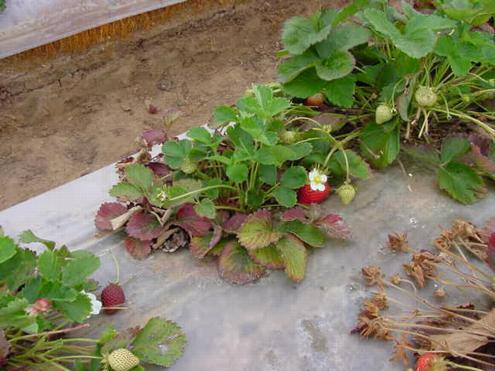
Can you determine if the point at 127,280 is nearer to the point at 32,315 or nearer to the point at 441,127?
the point at 32,315

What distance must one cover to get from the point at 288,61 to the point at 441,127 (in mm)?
611

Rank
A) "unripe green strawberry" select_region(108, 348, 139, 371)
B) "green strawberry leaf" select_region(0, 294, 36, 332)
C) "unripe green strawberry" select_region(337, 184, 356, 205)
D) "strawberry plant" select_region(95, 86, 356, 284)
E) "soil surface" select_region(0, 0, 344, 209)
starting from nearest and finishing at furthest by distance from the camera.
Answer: "green strawberry leaf" select_region(0, 294, 36, 332) < "unripe green strawberry" select_region(108, 348, 139, 371) < "strawberry plant" select_region(95, 86, 356, 284) < "unripe green strawberry" select_region(337, 184, 356, 205) < "soil surface" select_region(0, 0, 344, 209)

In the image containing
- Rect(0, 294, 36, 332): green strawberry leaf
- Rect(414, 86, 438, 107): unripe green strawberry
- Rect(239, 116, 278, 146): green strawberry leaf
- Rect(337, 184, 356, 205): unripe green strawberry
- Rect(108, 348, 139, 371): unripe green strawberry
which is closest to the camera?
Answer: Rect(0, 294, 36, 332): green strawberry leaf

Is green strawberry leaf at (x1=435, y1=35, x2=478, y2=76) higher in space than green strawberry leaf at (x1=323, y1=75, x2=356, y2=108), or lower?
higher

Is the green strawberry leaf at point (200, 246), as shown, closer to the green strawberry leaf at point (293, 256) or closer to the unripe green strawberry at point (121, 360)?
the green strawberry leaf at point (293, 256)

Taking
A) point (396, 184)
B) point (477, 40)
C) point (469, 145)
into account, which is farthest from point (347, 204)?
point (477, 40)

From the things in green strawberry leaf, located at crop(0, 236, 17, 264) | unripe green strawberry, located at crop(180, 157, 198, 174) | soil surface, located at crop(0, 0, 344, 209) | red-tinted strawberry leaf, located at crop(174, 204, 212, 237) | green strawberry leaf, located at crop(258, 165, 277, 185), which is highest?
green strawberry leaf, located at crop(0, 236, 17, 264)

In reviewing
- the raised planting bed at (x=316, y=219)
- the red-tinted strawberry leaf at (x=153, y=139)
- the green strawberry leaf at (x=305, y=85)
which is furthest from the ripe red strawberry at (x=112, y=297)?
the green strawberry leaf at (x=305, y=85)

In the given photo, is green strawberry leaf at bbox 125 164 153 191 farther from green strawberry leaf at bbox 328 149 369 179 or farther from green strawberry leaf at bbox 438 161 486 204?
green strawberry leaf at bbox 438 161 486 204

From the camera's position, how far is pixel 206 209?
4.90 feet

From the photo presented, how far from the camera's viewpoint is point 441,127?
1968 mm

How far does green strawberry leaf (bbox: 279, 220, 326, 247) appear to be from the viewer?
155 cm

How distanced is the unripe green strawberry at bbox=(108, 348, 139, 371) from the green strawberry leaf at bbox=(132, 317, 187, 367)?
58 mm

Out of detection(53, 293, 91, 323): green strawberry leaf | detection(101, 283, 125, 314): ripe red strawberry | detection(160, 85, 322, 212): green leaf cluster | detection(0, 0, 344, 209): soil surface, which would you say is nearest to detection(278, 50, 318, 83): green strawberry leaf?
detection(160, 85, 322, 212): green leaf cluster
